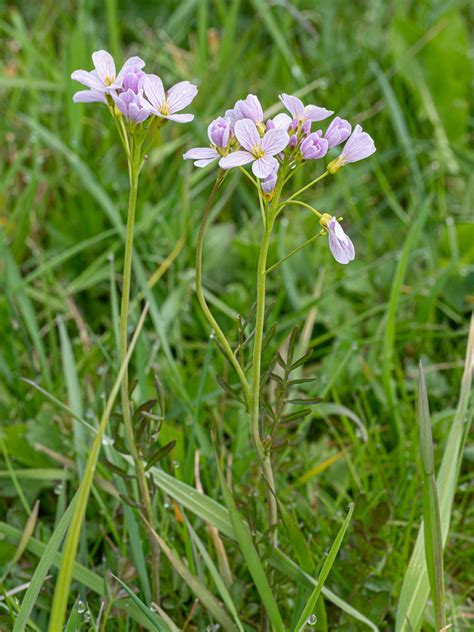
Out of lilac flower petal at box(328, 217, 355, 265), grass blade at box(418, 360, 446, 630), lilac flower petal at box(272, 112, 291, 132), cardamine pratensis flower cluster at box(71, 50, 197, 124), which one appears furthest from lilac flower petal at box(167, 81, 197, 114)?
grass blade at box(418, 360, 446, 630)

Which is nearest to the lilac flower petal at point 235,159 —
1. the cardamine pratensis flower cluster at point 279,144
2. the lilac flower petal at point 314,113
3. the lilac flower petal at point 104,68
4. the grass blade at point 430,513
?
the cardamine pratensis flower cluster at point 279,144

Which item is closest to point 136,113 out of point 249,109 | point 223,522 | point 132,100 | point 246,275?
point 132,100

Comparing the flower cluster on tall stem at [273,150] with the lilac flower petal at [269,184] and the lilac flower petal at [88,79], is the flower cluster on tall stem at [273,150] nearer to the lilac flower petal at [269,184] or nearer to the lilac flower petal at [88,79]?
the lilac flower petal at [269,184]

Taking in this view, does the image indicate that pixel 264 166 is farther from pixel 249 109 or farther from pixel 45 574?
pixel 45 574

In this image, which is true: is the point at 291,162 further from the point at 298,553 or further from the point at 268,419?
the point at 298,553

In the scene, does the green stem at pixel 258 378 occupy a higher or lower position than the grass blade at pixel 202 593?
higher
